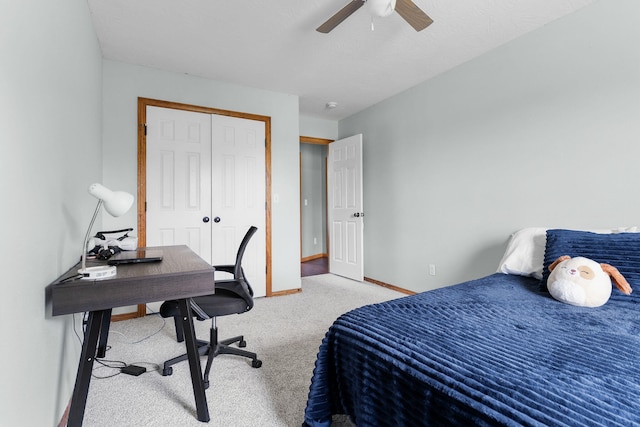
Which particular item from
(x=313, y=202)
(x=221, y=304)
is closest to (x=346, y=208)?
(x=313, y=202)

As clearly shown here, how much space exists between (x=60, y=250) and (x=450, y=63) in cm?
337

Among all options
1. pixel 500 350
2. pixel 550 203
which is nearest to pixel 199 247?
pixel 500 350

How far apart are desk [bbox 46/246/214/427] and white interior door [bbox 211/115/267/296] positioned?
186 cm

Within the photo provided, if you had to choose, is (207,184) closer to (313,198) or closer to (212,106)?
(212,106)

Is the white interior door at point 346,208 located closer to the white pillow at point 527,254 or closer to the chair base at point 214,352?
the white pillow at point 527,254

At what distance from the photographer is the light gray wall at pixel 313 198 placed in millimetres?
6238

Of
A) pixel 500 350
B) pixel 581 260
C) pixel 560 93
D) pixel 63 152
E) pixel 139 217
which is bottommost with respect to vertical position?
pixel 500 350

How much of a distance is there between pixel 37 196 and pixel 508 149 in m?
3.12

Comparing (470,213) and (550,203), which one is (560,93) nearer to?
(550,203)

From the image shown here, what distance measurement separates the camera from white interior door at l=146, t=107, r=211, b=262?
3.11 metres

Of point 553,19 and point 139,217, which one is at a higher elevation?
point 553,19

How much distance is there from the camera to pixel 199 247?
3301 mm

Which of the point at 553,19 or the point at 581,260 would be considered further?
the point at 553,19

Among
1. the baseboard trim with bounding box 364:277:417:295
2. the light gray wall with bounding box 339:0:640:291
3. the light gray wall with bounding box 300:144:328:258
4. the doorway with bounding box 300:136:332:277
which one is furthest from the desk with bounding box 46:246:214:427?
the light gray wall with bounding box 300:144:328:258
